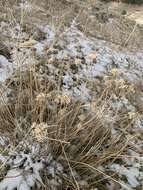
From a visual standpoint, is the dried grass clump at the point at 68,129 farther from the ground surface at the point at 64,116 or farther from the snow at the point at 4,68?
the snow at the point at 4,68

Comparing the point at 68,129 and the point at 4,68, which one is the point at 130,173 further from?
the point at 4,68

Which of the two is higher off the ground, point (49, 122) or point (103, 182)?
point (49, 122)

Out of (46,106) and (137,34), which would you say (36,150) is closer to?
(46,106)

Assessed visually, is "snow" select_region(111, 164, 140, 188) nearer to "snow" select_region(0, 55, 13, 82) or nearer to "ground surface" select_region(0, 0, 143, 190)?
"ground surface" select_region(0, 0, 143, 190)

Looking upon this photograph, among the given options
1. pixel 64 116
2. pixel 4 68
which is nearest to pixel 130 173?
pixel 64 116

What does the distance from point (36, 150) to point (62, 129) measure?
0.26m

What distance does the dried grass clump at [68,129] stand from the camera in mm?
2924

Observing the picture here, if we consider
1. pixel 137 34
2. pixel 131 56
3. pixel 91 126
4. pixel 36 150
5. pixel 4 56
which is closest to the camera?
pixel 36 150

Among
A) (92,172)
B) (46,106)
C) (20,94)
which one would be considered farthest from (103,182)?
(20,94)

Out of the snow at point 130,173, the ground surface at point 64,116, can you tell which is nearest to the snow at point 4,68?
the ground surface at point 64,116

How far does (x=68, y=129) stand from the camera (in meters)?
3.05

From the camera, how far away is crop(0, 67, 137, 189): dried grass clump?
9.59 feet

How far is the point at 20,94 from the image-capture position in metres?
3.21

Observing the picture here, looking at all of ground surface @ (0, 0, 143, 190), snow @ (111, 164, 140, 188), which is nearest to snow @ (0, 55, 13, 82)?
ground surface @ (0, 0, 143, 190)
